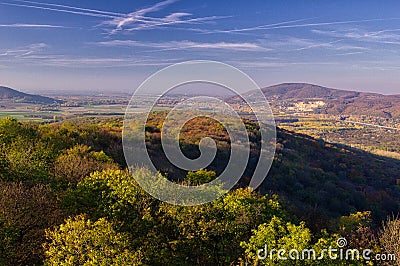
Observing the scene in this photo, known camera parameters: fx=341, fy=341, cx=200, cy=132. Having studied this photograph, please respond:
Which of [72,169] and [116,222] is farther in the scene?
[72,169]

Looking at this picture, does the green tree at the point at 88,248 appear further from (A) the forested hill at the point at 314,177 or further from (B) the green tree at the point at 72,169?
(A) the forested hill at the point at 314,177

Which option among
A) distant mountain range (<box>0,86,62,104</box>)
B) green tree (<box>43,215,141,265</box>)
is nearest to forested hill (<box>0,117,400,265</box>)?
green tree (<box>43,215,141,265</box>)

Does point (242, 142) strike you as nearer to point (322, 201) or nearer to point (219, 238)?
point (322, 201)

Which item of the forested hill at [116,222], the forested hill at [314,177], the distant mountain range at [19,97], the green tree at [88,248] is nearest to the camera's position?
the green tree at [88,248]

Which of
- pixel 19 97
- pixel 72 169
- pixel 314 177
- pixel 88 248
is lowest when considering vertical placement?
pixel 314 177

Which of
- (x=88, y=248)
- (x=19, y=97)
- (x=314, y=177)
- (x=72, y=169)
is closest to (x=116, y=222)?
(x=88, y=248)

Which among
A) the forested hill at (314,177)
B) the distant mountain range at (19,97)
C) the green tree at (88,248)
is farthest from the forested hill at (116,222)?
the distant mountain range at (19,97)

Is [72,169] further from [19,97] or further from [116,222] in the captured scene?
[19,97]

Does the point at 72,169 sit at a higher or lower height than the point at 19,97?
lower

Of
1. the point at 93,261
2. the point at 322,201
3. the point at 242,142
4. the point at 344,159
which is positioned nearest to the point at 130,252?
the point at 93,261

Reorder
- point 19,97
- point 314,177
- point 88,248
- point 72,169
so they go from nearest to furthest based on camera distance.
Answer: point 88,248, point 72,169, point 314,177, point 19,97

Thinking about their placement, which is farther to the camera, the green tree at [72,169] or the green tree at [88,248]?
the green tree at [72,169]
